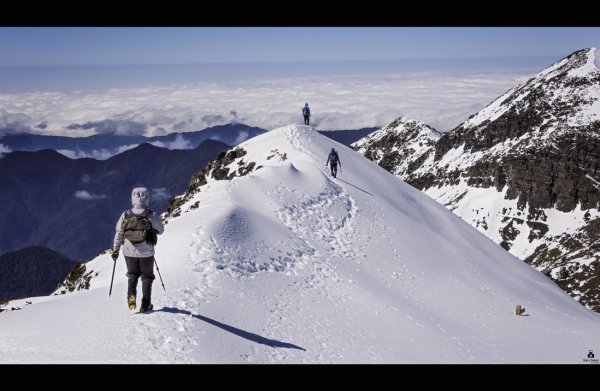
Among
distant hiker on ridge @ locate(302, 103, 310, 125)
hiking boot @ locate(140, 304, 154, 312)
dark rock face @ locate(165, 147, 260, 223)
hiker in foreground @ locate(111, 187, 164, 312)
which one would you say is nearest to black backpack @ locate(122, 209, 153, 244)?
hiker in foreground @ locate(111, 187, 164, 312)

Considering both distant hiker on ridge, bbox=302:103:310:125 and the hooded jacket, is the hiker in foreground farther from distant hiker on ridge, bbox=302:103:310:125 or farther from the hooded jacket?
distant hiker on ridge, bbox=302:103:310:125

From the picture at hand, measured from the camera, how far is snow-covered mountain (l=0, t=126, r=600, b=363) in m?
13.3

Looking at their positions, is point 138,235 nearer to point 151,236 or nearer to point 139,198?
point 151,236

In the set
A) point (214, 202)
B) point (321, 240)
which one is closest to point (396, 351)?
point (321, 240)

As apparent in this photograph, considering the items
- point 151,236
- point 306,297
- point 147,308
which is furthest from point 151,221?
point 306,297

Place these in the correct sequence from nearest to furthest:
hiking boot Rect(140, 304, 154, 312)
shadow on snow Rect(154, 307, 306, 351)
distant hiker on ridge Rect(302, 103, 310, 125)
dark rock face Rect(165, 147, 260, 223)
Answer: hiking boot Rect(140, 304, 154, 312), shadow on snow Rect(154, 307, 306, 351), dark rock face Rect(165, 147, 260, 223), distant hiker on ridge Rect(302, 103, 310, 125)

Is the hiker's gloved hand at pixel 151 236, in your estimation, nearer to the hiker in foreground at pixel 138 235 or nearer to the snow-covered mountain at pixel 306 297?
the hiker in foreground at pixel 138 235

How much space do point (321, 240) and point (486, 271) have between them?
15.4m

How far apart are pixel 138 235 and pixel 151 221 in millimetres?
540

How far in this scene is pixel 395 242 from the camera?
102ft

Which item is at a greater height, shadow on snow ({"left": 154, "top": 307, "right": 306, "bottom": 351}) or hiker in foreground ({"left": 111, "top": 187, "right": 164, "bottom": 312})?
hiker in foreground ({"left": 111, "top": 187, "right": 164, "bottom": 312})

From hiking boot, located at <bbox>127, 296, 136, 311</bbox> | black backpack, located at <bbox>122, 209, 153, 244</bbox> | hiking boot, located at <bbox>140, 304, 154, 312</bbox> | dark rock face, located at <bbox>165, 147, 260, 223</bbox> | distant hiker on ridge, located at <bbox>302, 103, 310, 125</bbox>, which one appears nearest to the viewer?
black backpack, located at <bbox>122, 209, 153, 244</bbox>

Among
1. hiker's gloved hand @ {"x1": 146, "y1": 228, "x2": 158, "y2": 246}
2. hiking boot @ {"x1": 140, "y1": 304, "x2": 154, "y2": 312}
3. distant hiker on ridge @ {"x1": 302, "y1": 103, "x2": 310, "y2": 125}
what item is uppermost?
distant hiker on ridge @ {"x1": 302, "y1": 103, "x2": 310, "y2": 125}

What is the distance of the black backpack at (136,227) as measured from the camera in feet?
42.1
